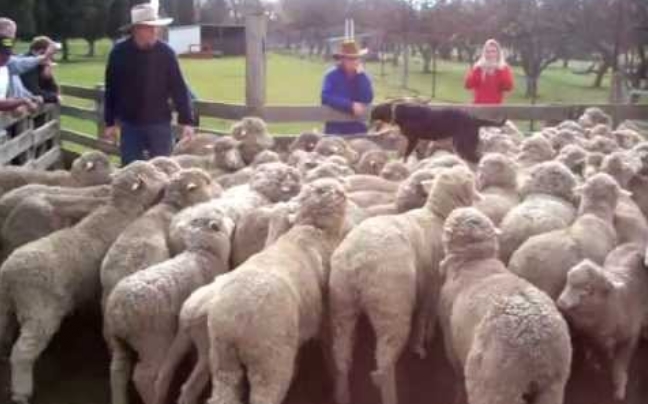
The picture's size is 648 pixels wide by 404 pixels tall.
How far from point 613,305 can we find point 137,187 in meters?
3.31

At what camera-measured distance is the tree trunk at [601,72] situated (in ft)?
Result: 50.1

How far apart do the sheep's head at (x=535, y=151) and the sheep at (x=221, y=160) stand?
2.54 m

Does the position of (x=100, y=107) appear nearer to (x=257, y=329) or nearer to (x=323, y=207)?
(x=323, y=207)

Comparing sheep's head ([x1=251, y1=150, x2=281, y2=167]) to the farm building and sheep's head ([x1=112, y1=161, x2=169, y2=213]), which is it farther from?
the farm building

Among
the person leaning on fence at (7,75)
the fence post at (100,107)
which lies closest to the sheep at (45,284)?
the person leaning on fence at (7,75)

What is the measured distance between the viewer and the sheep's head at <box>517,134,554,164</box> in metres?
7.77

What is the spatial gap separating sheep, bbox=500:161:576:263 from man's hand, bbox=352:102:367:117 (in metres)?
3.52

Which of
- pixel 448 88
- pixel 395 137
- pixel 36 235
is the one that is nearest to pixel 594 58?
pixel 448 88

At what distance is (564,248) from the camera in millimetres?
5105

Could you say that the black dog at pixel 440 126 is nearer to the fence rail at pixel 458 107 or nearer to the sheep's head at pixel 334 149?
the fence rail at pixel 458 107

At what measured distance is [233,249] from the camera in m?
5.82

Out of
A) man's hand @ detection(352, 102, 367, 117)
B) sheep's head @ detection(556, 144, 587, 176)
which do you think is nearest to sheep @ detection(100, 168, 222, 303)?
sheep's head @ detection(556, 144, 587, 176)

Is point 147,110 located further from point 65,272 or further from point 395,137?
point 65,272

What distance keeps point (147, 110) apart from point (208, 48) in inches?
1029
